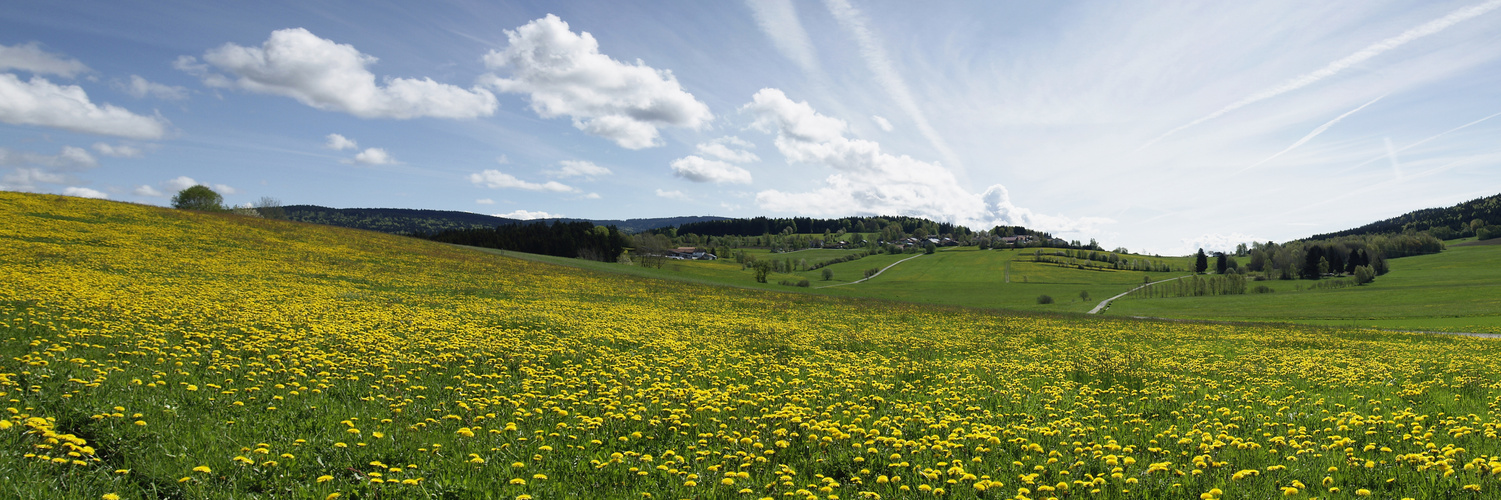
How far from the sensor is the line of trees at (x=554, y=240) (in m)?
110

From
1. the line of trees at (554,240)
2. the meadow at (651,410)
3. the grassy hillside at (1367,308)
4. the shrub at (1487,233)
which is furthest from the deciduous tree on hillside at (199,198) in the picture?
the shrub at (1487,233)

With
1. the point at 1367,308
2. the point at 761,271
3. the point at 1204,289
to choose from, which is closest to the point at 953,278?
the point at 1204,289

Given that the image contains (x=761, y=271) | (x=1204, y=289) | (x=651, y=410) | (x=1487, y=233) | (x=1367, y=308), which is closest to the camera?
(x=651, y=410)

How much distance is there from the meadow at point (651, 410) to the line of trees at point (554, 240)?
3405 inches

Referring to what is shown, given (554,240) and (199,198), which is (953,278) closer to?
(554,240)

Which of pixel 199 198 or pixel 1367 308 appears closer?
pixel 1367 308

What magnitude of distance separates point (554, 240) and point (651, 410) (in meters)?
109

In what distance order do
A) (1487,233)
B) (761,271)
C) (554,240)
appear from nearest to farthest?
(761,271) < (554,240) < (1487,233)

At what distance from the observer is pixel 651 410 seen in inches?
373

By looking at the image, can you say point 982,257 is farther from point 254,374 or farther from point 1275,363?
point 254,374

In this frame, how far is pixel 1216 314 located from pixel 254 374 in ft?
261

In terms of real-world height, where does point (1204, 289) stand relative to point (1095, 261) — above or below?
below

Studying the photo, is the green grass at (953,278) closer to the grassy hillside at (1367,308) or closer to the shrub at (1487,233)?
the grassy hillside at (1367,308)

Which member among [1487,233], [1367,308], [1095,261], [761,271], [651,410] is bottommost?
[761,271]
